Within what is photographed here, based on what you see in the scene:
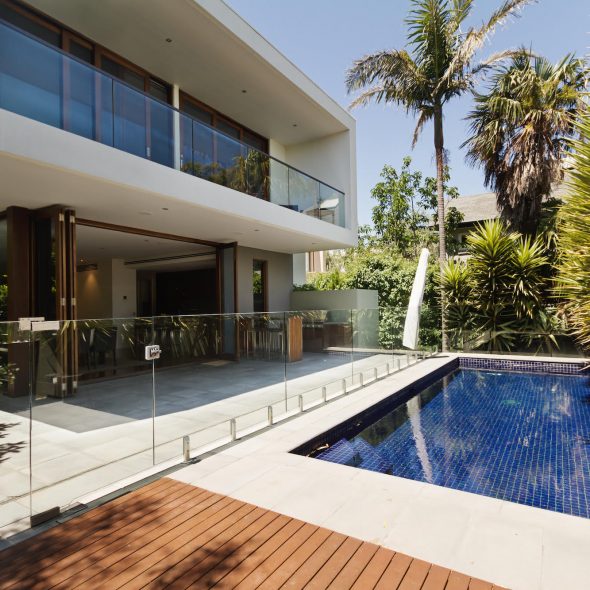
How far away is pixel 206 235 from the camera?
10828 mm

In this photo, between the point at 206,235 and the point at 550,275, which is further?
the point at 550,275

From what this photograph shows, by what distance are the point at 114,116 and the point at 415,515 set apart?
6684 mm

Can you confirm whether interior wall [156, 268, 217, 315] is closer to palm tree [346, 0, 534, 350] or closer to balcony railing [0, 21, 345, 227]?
balcony railing [0, 21, 345, 227]

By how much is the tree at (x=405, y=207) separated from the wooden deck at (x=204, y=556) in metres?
19.1

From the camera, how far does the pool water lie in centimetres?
467

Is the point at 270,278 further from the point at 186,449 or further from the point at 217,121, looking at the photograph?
the point at 186,449

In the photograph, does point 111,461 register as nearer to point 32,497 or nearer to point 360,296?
point 32,497

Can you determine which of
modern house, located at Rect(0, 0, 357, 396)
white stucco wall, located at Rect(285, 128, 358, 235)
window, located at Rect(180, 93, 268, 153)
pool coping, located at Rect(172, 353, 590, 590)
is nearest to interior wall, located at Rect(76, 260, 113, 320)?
modern house, located at Rect(0, 0, 357, 396)

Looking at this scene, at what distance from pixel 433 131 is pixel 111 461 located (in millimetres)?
14608

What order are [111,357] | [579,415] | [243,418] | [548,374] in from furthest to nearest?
[548,374]
[579,415]
[243,418]
[111,357]

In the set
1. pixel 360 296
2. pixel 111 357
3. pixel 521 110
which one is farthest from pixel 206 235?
pixel 521 110

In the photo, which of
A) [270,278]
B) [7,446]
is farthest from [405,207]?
[7,446]

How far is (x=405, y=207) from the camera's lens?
21391 millimetres

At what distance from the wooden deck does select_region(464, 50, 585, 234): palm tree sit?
13.3 meters
